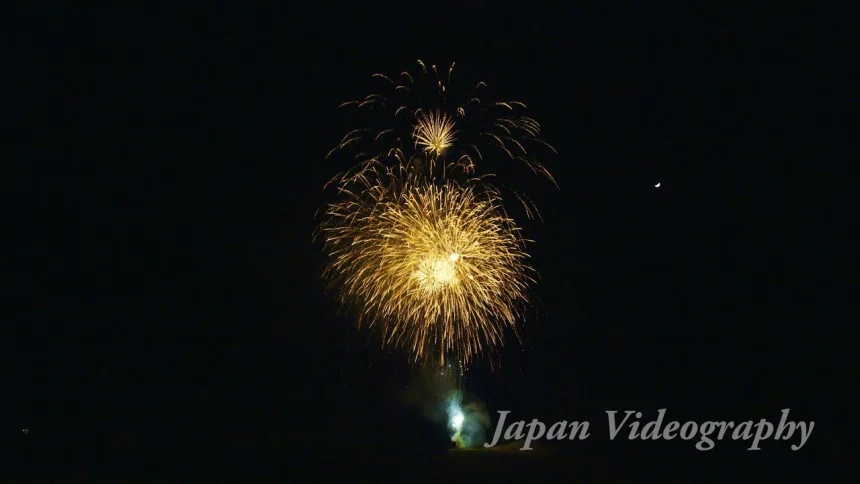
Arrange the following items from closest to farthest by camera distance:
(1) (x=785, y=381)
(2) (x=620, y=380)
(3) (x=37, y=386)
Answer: (1) (x=785, y=381), (3) (x=37, y=386), (2) (x=620, y=380)

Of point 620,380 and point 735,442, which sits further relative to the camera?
point 620,380

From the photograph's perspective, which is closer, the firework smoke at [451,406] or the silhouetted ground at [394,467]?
the silhouetted ground at [394,467]

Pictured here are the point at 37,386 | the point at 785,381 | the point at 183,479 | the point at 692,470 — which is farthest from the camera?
the point at 37,386

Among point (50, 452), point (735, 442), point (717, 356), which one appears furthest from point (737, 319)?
point (50, 452)

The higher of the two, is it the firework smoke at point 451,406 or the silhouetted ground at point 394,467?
the firework smoke at point 451,406

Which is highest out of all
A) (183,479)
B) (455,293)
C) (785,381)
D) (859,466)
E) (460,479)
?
(785,381)

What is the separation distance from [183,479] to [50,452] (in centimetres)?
551

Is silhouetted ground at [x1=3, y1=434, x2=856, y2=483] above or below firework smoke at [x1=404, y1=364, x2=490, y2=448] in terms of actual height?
below

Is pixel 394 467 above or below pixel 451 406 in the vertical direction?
below

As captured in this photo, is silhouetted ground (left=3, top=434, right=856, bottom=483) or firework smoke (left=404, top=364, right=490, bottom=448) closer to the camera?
silhouetted ground (left=3, top=434, right=856, bottom=483)

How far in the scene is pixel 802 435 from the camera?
20.1 meters

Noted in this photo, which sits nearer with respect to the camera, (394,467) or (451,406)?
(394,467)

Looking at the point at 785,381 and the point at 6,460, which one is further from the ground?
the point at 785,381

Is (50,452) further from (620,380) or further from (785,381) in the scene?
(785,381)
